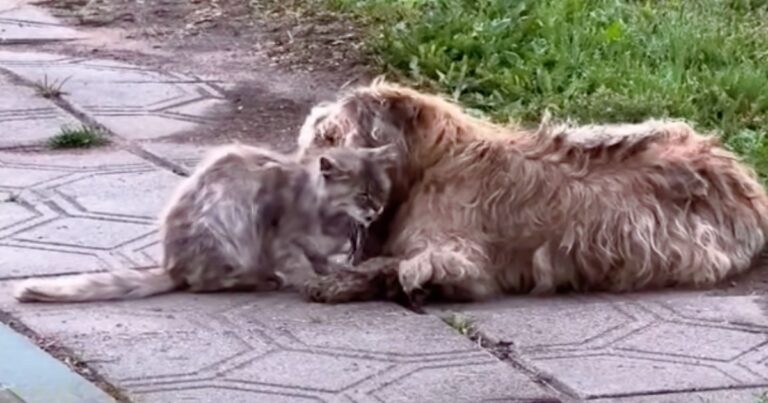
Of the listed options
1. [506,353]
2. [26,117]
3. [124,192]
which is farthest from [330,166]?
[26,117]

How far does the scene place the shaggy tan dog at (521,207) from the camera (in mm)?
5230

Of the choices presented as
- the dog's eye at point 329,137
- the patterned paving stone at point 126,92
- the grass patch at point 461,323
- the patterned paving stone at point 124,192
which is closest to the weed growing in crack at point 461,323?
the grass patch at point 461,323

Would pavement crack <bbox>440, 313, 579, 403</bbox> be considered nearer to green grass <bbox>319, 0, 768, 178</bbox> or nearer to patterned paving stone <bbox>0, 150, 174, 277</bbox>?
patterned paving stone <bbox>0, 150, 174, 277</bbox>

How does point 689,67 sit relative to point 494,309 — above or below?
above

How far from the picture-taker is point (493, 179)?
17.3ft

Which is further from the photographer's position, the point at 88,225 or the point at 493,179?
the point at 88,225

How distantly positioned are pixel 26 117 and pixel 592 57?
2.46m

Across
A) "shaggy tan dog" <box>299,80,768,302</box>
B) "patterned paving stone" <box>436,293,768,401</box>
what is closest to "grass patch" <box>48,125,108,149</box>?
"shaggy tan dog" <box>299,80,768,302</box>

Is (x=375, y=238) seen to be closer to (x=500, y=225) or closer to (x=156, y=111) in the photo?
(x=500, y=225)

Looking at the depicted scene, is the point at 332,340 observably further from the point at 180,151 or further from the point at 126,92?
the point at 126,92

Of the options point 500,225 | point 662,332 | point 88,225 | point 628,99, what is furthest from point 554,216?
point 628,99

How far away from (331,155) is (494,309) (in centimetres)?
64

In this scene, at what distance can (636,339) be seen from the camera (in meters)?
4.94

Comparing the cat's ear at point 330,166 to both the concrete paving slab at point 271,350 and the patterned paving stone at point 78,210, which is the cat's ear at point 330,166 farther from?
the patterned paving stone at point 78,210
